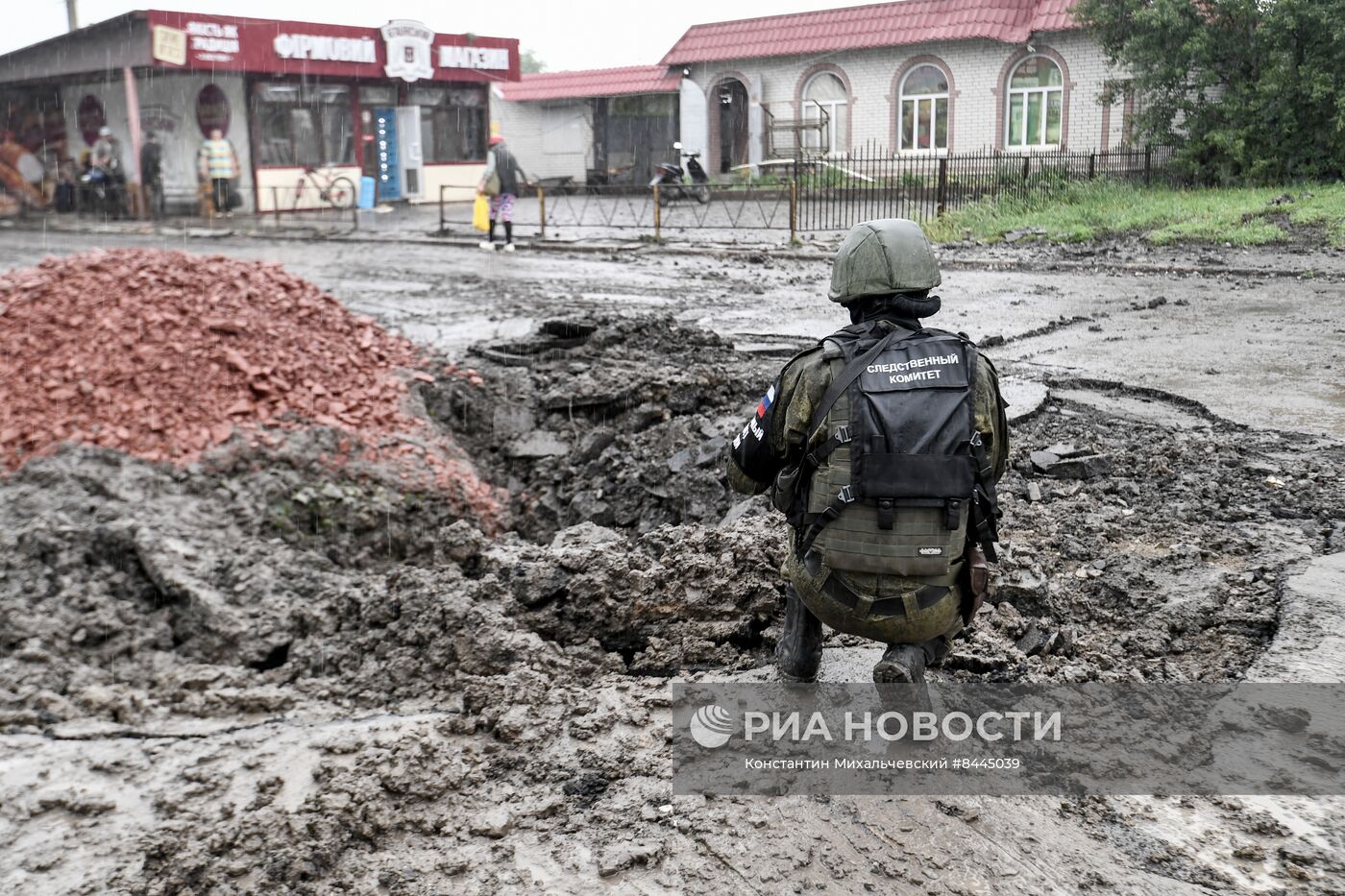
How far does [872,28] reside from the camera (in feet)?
100

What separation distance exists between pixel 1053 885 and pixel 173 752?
260cm

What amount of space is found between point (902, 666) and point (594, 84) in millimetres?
35434

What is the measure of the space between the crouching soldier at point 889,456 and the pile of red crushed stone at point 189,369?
381 cm

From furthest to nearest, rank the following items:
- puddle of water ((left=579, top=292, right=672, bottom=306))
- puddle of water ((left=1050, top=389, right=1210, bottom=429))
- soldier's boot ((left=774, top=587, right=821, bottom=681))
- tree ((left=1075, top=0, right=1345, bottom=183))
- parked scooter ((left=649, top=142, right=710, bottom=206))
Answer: parked scooter ((left=649, top=142, right=710, bottom=206)), tree ((left=1075, top=0, right=1345, bottom=183)), puddle of water ((left=579, top=292, right=672, bottom=306)), puddle of water ((left=1050, top=389, right=1210, bottom=429)), soldier's boot ((left=774, top=587, right=821, bottom=681))

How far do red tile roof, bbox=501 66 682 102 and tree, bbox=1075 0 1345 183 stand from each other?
1389 centimetres

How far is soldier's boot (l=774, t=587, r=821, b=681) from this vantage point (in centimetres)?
363

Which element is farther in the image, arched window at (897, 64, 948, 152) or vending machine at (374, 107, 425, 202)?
vending machine at (374, 107, 425, 202)

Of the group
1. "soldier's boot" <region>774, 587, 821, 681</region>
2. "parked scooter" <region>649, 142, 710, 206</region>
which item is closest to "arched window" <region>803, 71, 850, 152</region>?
"parked scooter" <region>649, 142, 710, 206</region>

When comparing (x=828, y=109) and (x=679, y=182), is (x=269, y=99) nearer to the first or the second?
(x=679, y=182)

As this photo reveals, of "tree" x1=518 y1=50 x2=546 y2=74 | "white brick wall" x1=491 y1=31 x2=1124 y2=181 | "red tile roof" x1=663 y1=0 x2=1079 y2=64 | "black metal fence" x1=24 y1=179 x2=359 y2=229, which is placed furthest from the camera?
"tree" x1=518 y1=50 x2=546 y2=74

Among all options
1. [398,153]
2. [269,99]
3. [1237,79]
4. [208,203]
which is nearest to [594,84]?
[398,153]

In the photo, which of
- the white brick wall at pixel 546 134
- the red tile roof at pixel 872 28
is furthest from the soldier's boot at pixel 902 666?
the white brick wall at pixel 546 134

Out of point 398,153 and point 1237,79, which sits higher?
point 1237,79

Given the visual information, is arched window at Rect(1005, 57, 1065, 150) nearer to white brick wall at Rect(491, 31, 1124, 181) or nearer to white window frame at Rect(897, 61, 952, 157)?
white brick wall at Rect(491, 31, 1124, 181)
